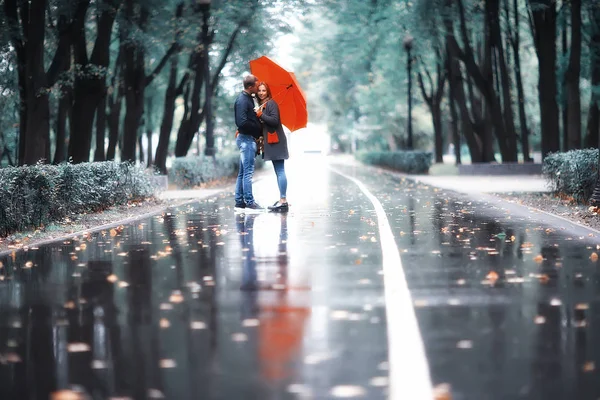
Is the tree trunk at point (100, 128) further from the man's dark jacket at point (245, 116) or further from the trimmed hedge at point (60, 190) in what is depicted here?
the man's dark jacket at point (245, 116)

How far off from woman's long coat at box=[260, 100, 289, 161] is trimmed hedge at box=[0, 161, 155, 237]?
3.21m

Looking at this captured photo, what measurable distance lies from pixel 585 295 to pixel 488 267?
181 centimetres

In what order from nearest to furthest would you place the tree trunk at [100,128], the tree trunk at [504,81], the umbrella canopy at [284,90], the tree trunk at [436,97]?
the umbrella canopy at [284,90] < the tree trunk at [100,128] < the tree trunk at [504,81] < the tree trunk at [436,97]

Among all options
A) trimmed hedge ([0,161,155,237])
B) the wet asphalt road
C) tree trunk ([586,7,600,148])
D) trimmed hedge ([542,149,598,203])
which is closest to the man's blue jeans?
trimmed hedge ([0,161,155,237])

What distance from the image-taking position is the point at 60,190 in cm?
1560

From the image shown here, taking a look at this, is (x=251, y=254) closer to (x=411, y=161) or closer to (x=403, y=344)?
(x=403, y=344)

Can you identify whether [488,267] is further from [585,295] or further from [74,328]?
[74,328]

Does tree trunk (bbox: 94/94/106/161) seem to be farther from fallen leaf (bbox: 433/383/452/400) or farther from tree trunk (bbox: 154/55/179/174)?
fallen leaf (bbox: 433/383/452/400)

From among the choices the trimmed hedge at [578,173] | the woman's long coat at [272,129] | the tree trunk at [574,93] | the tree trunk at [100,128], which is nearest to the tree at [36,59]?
the tree trunk at [100,128]

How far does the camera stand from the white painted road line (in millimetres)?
5082

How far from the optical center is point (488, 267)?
9.61m

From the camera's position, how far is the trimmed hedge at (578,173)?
58.5 feet

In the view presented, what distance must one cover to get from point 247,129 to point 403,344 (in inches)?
457

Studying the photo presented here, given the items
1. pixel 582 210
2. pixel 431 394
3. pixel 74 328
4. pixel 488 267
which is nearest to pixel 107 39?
pixel 582 210
